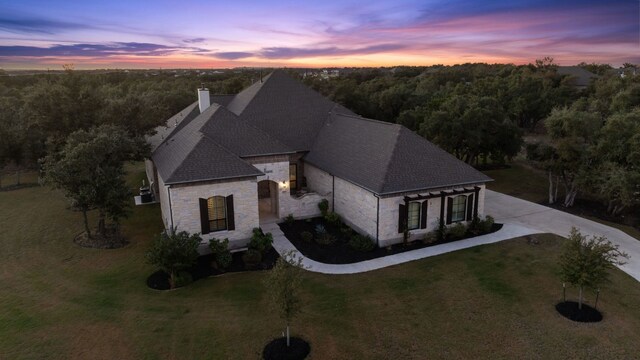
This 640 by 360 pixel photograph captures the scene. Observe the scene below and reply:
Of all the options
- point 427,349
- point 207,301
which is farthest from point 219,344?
point 427,349

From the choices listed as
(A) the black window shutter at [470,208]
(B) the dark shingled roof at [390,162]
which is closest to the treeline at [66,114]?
(B) the dark shingled roof at [390,162]

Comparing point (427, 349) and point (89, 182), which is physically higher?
point (89, 182)

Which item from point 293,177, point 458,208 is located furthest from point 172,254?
point 458,208

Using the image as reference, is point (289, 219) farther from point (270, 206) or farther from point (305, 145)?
point (305, 145)

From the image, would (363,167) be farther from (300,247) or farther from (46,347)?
(46,347)

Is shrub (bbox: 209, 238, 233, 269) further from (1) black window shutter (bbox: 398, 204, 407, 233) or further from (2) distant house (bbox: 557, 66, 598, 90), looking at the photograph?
(2) distant house (bbox: 557, 66, 598, 90)

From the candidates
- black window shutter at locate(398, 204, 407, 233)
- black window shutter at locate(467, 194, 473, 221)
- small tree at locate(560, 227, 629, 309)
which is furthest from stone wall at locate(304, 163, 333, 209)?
small tree at locate(560, 227, 629, 309)

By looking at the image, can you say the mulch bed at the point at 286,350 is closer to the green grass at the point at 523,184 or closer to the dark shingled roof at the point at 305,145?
the dark shingled roof at the point at 305,145
